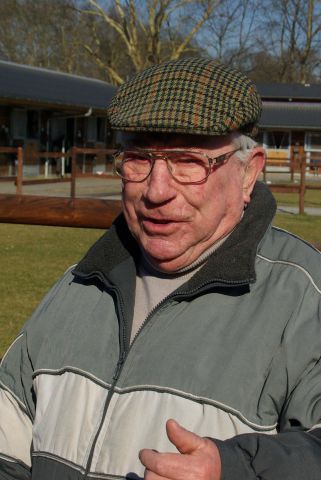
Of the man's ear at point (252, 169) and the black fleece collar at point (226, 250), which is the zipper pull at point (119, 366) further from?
the man's ear at point (252, 169)

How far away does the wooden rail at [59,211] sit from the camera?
2959mm

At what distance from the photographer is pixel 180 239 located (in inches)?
78.6

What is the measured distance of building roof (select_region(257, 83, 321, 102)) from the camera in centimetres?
4147

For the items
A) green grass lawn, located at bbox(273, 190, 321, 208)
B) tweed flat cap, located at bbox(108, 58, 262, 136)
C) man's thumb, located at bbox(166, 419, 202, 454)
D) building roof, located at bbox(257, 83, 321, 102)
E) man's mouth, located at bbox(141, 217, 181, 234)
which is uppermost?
building roof, located at bbox(257, 83, 321, 102)

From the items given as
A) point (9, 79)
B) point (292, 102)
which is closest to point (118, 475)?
point (9, 79)

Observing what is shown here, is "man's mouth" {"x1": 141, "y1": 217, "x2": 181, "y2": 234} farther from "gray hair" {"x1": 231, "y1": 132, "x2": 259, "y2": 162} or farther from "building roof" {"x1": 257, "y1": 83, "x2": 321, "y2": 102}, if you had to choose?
"building roof" {"x1": 257, "y1": 83, "x2": 321, "y2": 102}

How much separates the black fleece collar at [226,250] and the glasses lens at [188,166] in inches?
6.3

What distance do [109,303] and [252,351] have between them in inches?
17.1

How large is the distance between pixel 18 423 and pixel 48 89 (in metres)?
24.6

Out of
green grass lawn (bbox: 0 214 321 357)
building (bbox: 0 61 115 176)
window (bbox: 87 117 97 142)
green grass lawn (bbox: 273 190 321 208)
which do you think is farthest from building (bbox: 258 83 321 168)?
green grass lawn (bbox: 0 214 321 357)

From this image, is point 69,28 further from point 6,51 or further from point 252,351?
point 252,351

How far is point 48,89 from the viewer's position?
25.9 m

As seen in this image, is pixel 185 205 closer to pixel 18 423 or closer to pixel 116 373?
pixel 116 373

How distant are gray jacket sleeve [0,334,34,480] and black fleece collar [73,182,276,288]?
1.01ft
